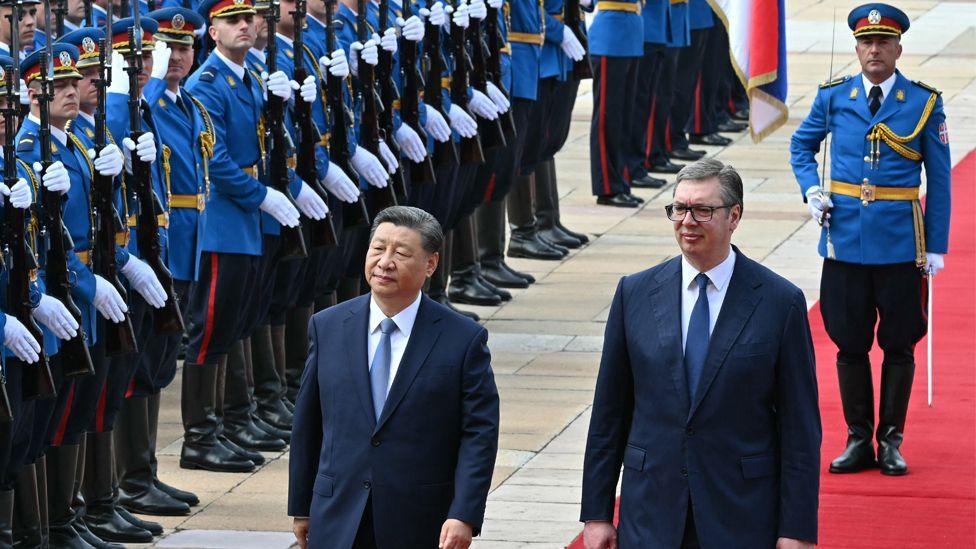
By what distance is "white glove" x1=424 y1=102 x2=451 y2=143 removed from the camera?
32.8 ft

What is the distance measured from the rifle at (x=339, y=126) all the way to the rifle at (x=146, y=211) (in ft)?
5.53

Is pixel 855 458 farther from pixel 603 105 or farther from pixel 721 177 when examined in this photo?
pixel 603 105

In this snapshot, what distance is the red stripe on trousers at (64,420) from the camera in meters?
6.88

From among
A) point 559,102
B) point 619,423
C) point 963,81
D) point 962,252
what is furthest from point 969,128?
point 619,423

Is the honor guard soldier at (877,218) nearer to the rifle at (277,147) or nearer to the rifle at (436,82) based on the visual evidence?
the rifle at (277,147)

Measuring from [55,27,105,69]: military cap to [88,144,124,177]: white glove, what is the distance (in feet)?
1.07

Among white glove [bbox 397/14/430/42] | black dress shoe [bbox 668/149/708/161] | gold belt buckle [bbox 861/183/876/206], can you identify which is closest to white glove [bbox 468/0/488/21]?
white glove [bbox 397/14/430/42]

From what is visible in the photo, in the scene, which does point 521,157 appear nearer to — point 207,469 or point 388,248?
point 207,469

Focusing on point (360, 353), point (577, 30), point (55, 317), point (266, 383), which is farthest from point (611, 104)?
point (360, 353)

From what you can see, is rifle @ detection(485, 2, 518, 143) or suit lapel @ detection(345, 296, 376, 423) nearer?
suit lapel @ detection(345, 296, 376, 423)

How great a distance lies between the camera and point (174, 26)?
779cm

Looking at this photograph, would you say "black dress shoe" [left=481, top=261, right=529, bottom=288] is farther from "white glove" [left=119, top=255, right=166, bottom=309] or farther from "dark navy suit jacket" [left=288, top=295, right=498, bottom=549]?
"dark navy suit jacket" [left=288, top=295, right=498, bottom=549]

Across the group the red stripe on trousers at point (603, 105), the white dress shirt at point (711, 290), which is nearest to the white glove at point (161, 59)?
the white dress shirt at point (711, 290)

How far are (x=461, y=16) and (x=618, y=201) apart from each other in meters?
3.75
